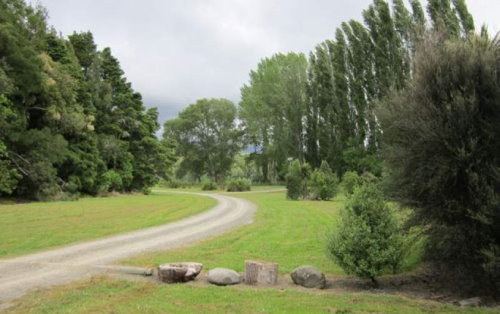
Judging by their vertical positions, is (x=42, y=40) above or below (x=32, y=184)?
above

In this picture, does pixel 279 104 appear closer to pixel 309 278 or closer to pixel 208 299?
pixel 309 278

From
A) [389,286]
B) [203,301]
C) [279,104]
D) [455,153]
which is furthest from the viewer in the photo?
[279,104]

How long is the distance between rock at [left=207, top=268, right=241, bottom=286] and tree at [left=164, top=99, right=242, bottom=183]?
233 feet

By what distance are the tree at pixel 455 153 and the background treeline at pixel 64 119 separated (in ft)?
89.4

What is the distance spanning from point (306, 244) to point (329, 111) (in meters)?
39.2

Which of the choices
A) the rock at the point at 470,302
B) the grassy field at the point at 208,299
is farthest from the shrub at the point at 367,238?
the rock at the point at 470,302

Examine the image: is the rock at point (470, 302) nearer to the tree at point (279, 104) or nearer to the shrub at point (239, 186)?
the shrub at point (239, 186)

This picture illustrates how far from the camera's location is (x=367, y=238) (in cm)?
825

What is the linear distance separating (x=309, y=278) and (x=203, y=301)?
244 cm

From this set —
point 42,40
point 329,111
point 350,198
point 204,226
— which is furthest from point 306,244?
point 329,111

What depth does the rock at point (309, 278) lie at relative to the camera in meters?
8.48

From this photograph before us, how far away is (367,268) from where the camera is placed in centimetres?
827

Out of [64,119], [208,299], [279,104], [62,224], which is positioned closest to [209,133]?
[279,104]

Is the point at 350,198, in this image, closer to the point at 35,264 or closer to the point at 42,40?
the point at 35,264
